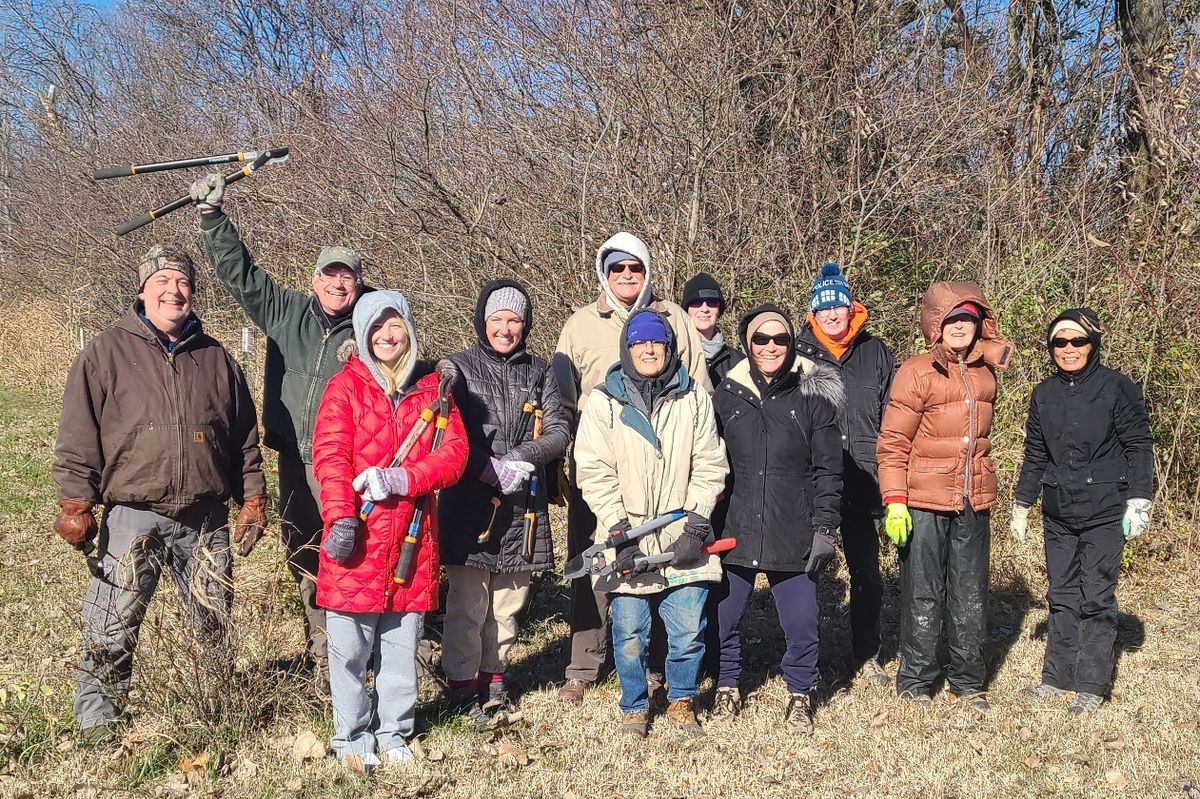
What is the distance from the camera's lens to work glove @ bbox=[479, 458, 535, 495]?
4.47 meters

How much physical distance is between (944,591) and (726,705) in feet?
3.92

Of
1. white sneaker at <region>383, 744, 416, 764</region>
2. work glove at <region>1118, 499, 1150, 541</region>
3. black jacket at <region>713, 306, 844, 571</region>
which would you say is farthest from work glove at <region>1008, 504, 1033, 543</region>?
white sneaker at <region>383, 744, 416, 764</region>

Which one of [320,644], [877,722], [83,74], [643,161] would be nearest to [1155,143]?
[643,161]

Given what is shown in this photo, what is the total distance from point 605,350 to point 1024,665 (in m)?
2.93

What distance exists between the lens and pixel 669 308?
5.04 metres

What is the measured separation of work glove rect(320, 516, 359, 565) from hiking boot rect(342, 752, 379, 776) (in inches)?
32.4

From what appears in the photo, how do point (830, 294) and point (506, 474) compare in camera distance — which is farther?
point (830, 294)

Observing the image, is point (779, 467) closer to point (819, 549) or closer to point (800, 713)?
point (819, 549)

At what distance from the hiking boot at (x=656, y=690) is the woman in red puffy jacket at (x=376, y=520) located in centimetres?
124

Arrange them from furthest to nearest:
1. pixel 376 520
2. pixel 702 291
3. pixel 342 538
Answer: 1. pixel 702 291
2. pixel 376 520
3. pixel 342 538

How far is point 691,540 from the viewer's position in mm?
4324

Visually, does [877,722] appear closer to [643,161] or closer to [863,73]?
[643,161]

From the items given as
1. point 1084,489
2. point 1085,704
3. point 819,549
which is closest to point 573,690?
point 819,549

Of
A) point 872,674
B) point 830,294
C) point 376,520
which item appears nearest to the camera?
point 376,520
